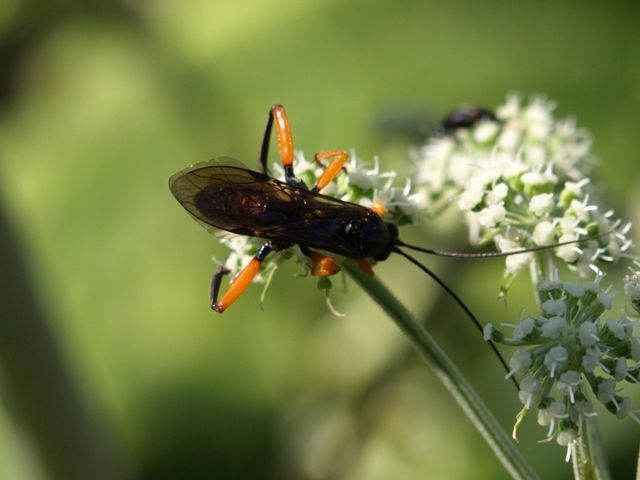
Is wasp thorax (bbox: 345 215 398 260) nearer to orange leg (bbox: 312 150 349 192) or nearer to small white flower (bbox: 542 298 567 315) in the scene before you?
orange leg (bbox: 312 150 349 192)

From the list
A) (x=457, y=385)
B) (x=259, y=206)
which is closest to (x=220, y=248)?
(x=259, y=206)

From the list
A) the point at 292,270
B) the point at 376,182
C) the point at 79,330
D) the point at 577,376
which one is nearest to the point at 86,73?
the point at 79,330

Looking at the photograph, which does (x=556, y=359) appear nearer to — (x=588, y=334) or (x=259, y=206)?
(x=588, y=334)

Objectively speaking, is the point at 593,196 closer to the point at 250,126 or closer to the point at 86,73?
the point at 250,126

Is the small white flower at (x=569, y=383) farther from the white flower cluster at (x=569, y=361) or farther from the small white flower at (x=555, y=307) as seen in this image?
the small white flower at (x=555, y=307)

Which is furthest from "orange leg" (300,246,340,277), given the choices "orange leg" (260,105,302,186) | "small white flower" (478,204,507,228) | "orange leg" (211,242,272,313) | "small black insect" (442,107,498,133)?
"small black insect" (442,107,498,133)

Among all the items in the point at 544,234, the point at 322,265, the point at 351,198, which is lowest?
the point at 544,234

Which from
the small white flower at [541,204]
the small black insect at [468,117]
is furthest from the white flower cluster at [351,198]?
the small black insect at [468,117]
